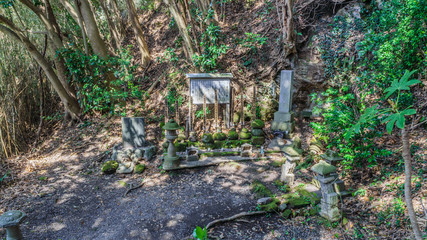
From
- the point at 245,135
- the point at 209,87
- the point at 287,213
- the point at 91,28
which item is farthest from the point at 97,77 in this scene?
the point at 287,213

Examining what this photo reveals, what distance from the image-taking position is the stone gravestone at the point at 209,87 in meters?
6.40

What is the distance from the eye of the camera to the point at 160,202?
430 centimetres

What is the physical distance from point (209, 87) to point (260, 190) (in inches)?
127

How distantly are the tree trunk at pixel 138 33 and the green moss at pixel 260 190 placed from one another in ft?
23.6

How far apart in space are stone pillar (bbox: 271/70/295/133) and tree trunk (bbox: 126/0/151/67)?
5739mm

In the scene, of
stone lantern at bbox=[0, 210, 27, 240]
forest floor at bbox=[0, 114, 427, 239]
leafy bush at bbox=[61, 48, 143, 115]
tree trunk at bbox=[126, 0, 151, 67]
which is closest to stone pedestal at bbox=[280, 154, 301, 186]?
forest floor at bbox=[0, 114, 427, 239]

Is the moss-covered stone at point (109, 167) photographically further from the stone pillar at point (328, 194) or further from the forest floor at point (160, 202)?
the stone pillar at point (328, 194)

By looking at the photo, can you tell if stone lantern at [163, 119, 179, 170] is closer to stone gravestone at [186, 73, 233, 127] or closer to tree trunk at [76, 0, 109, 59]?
stone gravestone at [186, 73, 233, 127]

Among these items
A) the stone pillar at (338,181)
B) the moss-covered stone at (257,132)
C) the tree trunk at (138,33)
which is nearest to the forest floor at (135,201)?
the stone pillar at (338,181)

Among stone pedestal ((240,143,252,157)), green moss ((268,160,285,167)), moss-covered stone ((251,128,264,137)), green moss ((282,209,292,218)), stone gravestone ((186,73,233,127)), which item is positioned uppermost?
stone gravestone ((186,73,233,127))

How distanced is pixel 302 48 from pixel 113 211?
694 centimetres

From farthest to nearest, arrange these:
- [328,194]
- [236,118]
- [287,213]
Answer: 1. [236,118]
2. [287,213]
3. [328,194]

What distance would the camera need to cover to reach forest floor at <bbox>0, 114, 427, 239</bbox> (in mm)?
3252

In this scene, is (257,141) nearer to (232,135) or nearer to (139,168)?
(232,135)
